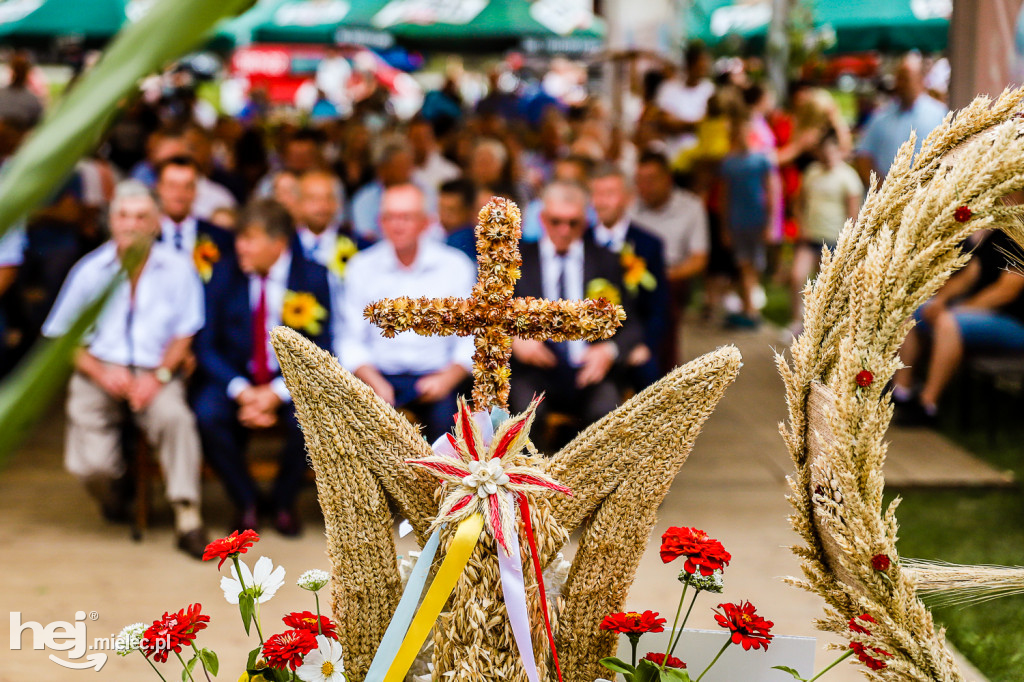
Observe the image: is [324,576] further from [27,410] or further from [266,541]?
[266,541]

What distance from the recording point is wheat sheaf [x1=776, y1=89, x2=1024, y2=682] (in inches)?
59.0

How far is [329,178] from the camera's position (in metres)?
5.75

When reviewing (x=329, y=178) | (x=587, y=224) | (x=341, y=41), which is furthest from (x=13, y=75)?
(x=587, y=224)

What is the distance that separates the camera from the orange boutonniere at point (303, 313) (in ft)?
16.0

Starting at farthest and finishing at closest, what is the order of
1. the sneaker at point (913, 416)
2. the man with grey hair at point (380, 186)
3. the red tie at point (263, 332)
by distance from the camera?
the man with grey hair at point (380, 186) → the sneaker at point (913, 416) → the red tie at point (263, 332)

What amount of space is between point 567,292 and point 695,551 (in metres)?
3.21

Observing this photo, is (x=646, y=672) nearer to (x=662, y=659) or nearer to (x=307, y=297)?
(x=662, y=659)

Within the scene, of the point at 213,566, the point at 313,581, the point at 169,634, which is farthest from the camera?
the point at 213,566

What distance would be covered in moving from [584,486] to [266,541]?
135 inches

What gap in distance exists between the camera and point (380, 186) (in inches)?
304

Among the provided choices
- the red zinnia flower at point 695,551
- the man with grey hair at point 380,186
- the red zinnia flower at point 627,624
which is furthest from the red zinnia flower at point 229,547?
the man with grey hair at point 380,186

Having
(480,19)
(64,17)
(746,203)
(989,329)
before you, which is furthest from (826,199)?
(64,17)

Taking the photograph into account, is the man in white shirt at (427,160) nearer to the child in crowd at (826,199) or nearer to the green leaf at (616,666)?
the child in crowd at (826,199)

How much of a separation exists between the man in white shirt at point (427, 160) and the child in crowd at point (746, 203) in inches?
100.0
